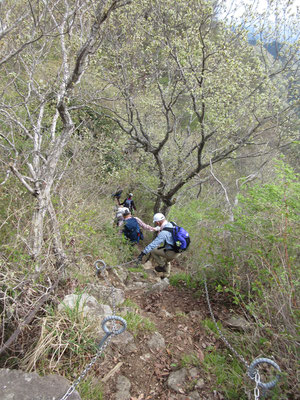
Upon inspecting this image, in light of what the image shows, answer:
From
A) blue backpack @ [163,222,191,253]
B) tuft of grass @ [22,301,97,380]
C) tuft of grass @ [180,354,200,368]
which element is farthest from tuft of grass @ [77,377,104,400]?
→ blue backpack @ [163,222,191,253]

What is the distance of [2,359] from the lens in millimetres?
3014

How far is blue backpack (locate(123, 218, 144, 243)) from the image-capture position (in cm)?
767

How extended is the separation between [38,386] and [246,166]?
18.3m

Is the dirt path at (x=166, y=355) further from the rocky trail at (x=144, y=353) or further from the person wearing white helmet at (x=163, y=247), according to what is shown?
the person wearing white helmet at (x=163, y=247)

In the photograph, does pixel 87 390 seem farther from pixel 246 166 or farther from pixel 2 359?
pixel 246 166

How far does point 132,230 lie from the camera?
7750 millimetres

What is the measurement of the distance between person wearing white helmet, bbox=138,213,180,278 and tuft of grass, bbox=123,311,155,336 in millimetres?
1646

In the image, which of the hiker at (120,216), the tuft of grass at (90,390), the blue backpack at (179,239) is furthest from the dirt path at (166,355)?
the hiker at (120,216)

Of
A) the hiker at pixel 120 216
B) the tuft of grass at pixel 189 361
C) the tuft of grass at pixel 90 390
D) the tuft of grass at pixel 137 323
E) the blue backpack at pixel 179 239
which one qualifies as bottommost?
the hiker at pixel 120 216

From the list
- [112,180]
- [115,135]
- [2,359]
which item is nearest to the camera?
[2,359]

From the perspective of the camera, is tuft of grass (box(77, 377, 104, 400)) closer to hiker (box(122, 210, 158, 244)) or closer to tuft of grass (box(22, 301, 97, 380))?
tuft of grass (box(22, 301, 97, 380))

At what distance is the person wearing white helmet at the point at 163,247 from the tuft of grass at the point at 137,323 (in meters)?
1.65

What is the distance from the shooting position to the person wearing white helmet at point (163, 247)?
5582mm

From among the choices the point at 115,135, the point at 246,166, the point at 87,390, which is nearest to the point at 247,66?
the point at 115,135
